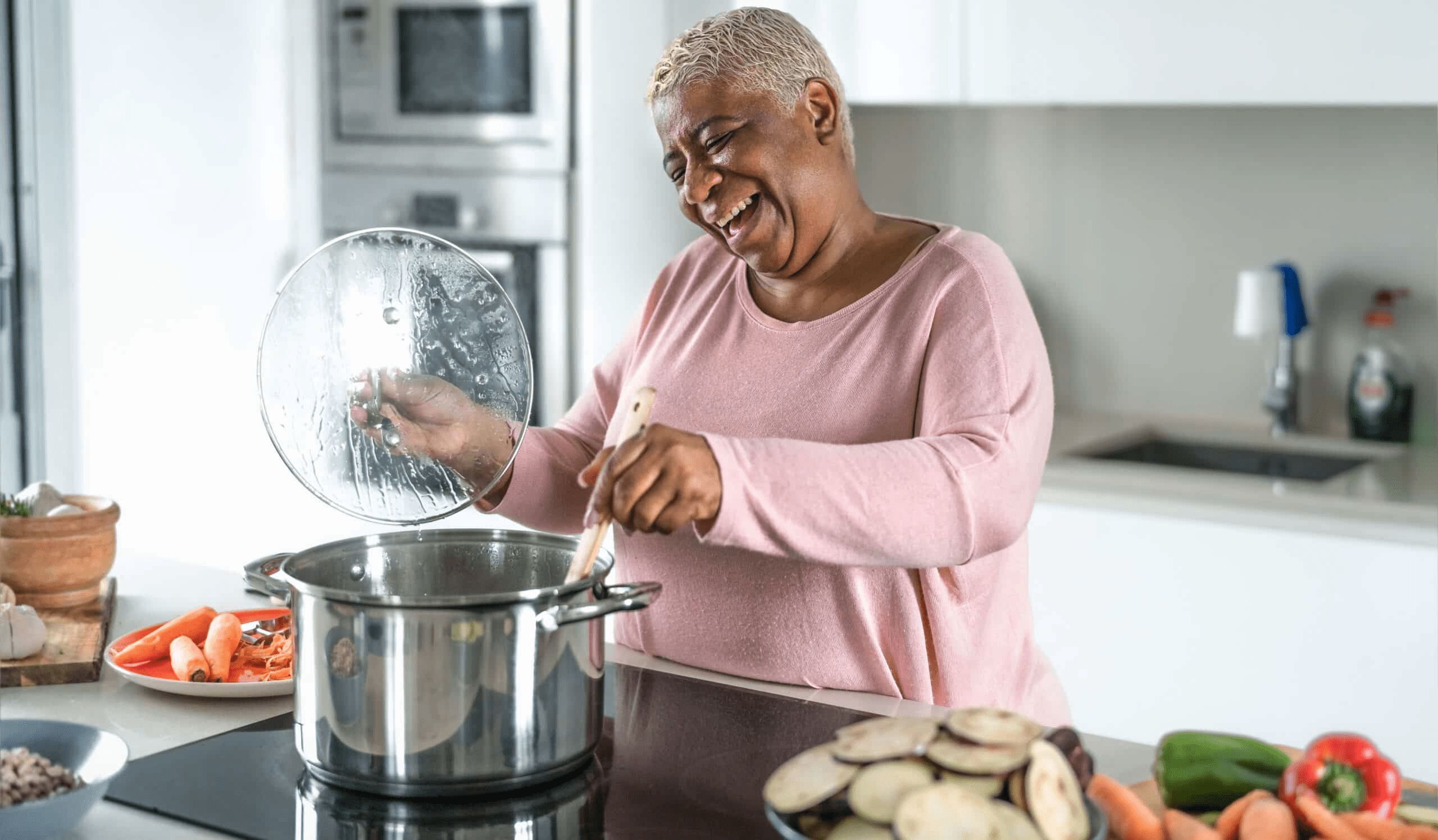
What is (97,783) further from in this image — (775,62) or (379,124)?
(379,124)

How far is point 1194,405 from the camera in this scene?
8.94 ft

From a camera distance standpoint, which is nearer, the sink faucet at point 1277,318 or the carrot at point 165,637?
the carrot at point 165,637

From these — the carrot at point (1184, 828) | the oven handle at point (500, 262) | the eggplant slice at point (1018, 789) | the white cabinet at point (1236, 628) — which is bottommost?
the white cabinet at point (1236, 628)

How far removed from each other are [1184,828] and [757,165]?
693 mm

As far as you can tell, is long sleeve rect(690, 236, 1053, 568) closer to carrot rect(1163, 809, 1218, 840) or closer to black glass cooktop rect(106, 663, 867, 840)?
black glass cooktop rect(106, 663, 867, 840)

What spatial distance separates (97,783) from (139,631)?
0.47m

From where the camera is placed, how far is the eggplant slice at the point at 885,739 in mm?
789

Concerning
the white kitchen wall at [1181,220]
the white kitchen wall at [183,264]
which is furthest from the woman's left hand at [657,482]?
the white kitchen wall at [183,264]

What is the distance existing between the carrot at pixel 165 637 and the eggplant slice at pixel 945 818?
797mm

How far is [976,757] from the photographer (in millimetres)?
773

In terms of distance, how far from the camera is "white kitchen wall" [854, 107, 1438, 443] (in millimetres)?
2492

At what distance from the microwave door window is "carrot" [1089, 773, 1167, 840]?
2126 millimetres

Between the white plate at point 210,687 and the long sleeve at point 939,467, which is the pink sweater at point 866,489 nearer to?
the long sleeve at point 939,467

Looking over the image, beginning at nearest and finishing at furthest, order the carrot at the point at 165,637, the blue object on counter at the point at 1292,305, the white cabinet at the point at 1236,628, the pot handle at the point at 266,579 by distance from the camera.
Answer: the pot handle at the point at 266,579 < the carrot at the point at 165,637 < the white cabinet at the point at 1236,628 < the blue object on counter at the point at 1292,305
